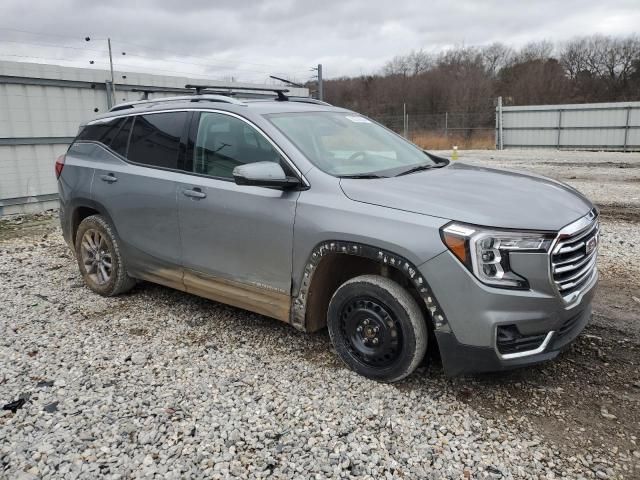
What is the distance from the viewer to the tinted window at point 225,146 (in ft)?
12.7

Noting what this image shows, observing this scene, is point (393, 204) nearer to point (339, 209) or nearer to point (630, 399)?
point (339, 209)

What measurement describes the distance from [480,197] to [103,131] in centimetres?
385

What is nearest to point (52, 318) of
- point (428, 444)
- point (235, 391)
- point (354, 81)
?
point (235, 391)

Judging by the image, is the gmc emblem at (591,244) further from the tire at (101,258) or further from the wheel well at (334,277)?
the tire at (101,258)

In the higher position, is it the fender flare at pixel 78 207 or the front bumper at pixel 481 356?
the fender flare at pixel 78 207

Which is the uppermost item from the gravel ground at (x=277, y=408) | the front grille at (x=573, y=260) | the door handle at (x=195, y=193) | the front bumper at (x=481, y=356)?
the door handle at (x=195, y=193)

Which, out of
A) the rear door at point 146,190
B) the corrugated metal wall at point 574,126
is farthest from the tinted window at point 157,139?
the corrugated metal wall at point 574,126

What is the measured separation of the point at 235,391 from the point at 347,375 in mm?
775

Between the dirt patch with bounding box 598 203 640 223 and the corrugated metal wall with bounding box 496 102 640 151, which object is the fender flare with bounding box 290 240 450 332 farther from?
the corrugated metal wall with bounding box 496 102 640 151

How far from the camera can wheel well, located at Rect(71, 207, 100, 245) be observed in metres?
5.37

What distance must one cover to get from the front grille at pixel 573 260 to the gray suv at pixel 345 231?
1cm

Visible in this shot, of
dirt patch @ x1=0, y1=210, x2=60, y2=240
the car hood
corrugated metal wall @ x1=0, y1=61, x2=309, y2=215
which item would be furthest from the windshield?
corrugated metal wall @ x1=0, y1=61, x2=309, y2=215

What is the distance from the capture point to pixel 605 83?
50781 mm

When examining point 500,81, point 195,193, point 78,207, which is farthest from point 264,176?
point 500,81
